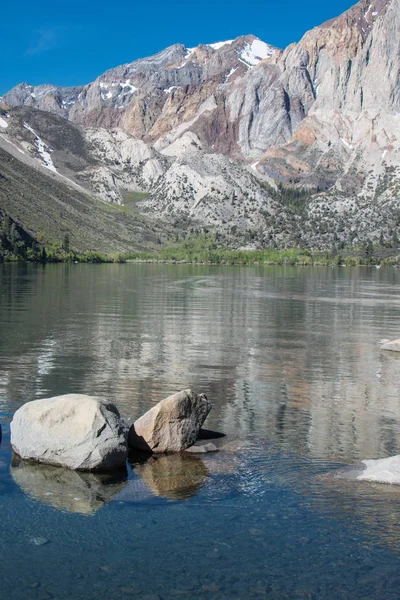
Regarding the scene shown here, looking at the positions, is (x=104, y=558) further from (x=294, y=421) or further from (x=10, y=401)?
(x=10, y=401)

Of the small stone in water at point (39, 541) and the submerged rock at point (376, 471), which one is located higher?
the submerged rock at point (376, 471)

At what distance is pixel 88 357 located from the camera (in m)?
42.5

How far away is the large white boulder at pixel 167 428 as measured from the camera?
22.6 meters

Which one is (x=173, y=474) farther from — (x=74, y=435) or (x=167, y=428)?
(x=74, y=435)

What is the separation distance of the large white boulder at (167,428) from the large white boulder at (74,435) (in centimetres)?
146

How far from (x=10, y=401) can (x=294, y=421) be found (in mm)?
12596

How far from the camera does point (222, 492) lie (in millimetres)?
19172

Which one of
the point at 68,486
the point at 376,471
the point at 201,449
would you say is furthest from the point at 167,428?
the point at 376,471

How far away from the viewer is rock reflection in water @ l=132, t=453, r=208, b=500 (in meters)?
19.3

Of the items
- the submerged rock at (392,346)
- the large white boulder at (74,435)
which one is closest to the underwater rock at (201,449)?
the large white boulder at (74,435)

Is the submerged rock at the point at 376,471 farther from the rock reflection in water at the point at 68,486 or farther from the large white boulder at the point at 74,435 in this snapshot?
the large white boulder at the point at 74,435

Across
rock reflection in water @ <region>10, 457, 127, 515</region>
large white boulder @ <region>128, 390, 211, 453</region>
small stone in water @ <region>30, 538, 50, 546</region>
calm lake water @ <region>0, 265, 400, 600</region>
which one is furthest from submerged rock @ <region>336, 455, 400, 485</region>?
small stone in water @ <region>30, 538, 50, 546</region>

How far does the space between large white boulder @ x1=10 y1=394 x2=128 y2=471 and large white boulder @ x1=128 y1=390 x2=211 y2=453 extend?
57.7 inches

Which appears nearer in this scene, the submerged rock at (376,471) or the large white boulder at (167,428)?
the submerged rock at (376,471)
